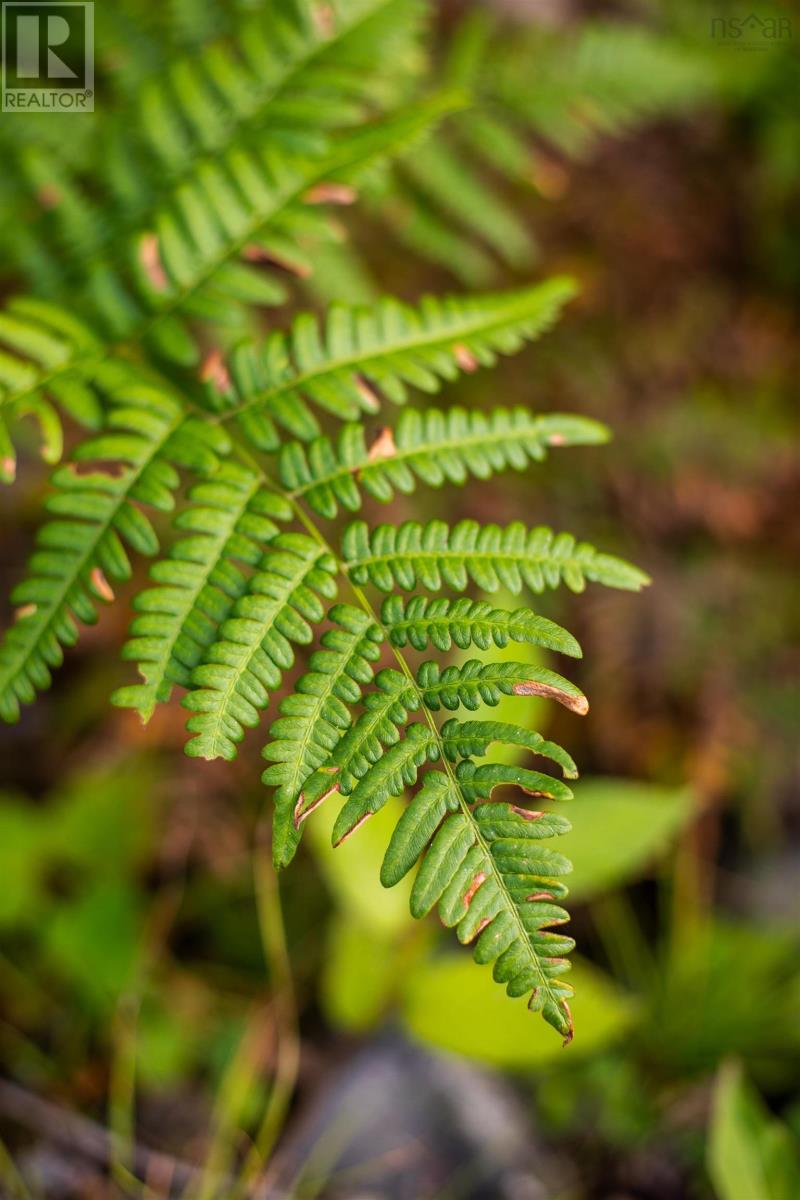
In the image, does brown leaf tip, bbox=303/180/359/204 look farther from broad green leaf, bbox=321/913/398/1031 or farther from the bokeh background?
broad green leaf, bbox=321/913/398/1031

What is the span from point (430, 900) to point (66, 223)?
1557 millimetres

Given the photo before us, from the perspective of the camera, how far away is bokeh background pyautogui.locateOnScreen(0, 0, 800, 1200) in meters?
2.16

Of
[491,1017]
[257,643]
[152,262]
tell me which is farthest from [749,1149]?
[152,262]

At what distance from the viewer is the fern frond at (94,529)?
1307 mm

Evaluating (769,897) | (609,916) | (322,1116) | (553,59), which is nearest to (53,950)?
(322,1116)

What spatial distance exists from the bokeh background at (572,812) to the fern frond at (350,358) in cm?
75

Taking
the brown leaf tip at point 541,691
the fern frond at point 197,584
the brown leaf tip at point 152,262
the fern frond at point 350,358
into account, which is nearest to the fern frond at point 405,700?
the brown leaf tip at point 541,691

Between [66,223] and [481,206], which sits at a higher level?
[481,206]

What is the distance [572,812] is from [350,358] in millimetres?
1198

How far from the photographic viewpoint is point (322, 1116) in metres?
2.31

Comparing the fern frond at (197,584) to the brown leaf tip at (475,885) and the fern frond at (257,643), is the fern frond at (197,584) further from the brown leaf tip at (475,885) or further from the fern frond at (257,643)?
the brown leaf tip at (475,885)

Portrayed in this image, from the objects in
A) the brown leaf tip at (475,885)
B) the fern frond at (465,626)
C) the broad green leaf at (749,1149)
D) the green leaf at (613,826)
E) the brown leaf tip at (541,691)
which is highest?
the fern frond at (465,626)

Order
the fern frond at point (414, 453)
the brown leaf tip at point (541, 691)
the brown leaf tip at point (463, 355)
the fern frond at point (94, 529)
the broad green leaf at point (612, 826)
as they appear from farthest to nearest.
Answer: the broad green leaf at point (612, 826)
the brown leaf tip at point (463, 355)
the fern frond at point (414, 453)
the fern frond at point (94, 529)
the brown leaf tip at point (541, 691)

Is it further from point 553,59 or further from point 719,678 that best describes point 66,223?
point 719,678
